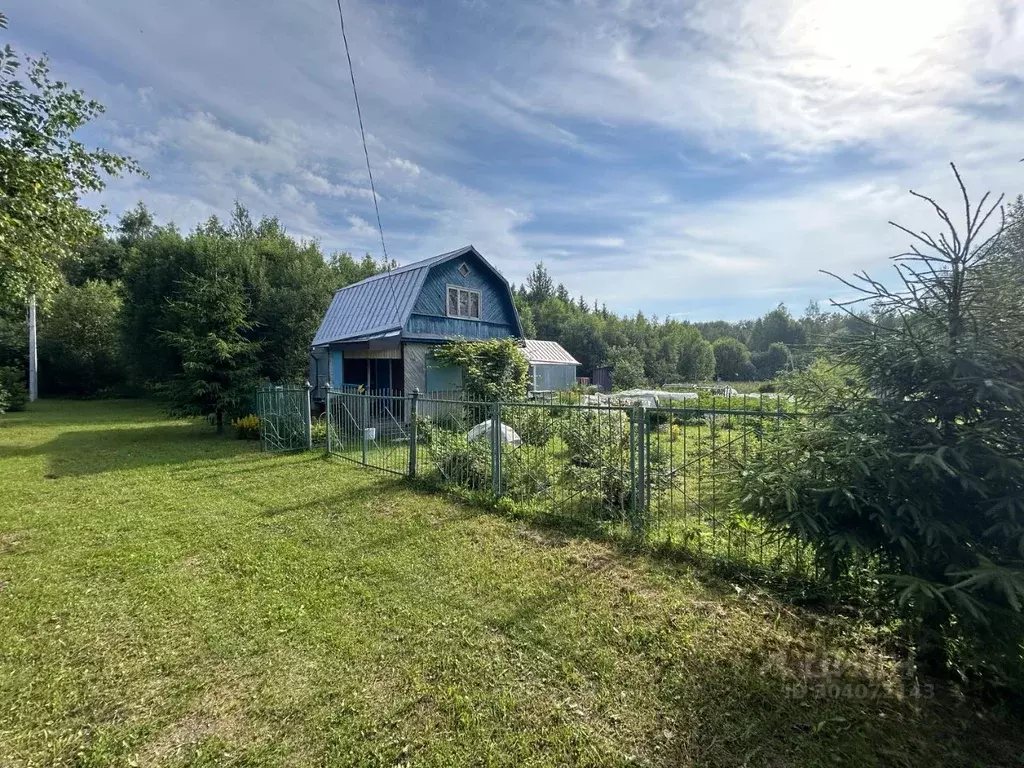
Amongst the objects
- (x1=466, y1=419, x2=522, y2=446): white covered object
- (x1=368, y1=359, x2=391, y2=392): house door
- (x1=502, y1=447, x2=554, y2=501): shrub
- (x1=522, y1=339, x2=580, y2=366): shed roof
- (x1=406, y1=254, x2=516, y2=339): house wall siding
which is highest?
(x1=406, y1=254, x2=516, y2=339): house wall siding

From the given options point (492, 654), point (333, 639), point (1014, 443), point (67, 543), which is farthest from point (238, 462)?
point (1014, 443)

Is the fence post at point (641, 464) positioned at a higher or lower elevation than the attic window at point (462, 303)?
lower

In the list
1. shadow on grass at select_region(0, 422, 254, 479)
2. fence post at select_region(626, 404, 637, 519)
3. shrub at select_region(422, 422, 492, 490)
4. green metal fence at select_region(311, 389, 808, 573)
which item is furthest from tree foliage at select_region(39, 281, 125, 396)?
fence post at select_region(626, 404, 637, 519)

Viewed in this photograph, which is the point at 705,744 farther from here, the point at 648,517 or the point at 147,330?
the point at 147,330

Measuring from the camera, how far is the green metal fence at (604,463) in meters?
3.82

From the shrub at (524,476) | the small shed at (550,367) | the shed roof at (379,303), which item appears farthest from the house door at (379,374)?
the shrub at (524,476)

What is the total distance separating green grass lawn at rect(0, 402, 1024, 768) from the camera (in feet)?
6.76

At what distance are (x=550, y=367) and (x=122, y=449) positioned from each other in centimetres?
1878

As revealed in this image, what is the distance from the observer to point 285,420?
1007 cm

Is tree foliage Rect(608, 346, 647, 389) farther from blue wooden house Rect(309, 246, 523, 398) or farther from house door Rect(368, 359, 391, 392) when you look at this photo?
house door Rect(368, 359, 391, 392)

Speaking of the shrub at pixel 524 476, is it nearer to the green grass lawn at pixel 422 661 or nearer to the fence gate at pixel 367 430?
the green grass lawn at pixel 422 661

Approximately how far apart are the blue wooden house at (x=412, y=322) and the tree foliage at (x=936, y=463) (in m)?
11.9

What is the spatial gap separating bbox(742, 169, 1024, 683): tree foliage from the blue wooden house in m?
11.9

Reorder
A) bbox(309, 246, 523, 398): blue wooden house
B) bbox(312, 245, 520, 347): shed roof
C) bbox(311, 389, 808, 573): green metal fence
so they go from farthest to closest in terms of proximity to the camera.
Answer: bbox(312, 245, 520, 347): shed roof
bbox(309, 246, 523, 398): blue wooden house
bbox(311, 389, 808, 573): green metal fence
